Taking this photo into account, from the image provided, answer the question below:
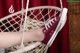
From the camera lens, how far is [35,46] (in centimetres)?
80

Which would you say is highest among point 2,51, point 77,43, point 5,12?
point 5,12

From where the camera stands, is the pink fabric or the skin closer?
the skin

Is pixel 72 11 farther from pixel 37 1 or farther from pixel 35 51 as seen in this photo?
pixel 35 51

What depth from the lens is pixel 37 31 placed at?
2.81 feet

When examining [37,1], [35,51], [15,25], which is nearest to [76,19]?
[37,1]

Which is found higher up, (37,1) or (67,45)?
(37,1)

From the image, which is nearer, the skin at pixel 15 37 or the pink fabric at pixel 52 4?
the skin at pixel 15 37

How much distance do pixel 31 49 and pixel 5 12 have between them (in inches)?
23.6

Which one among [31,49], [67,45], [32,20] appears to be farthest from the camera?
[67,45]

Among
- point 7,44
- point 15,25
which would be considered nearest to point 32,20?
point 15,25

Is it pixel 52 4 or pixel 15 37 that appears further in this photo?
pixel 52 4

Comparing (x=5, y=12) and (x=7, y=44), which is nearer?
(x=7, y=44)

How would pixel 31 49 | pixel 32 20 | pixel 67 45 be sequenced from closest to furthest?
pixel 31 49, pixel 32 20, pixel 67 45

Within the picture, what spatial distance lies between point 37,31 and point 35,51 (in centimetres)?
10
